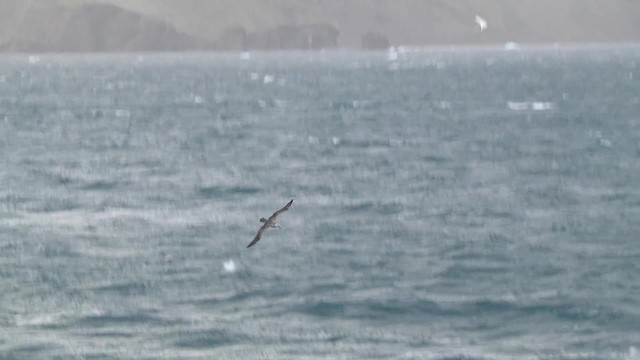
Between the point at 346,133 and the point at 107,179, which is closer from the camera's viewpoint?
the point at 107,179

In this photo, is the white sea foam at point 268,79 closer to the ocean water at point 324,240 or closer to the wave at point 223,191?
the ocean water at point 324,240

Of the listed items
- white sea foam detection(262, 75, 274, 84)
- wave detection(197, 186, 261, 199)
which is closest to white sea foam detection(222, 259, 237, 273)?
wave detection(197, 186, 261, 199)

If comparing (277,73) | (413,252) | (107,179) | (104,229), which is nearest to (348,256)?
(413,252)

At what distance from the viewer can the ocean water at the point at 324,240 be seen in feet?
101

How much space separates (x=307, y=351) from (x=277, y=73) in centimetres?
14249

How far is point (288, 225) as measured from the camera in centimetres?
4375

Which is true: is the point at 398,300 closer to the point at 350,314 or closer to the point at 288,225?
the point at 350,314

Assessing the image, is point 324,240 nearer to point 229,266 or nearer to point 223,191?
point 229,266

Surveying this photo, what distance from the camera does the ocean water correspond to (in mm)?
30906

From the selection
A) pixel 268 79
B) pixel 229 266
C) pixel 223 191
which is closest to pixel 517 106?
pixel 223 191

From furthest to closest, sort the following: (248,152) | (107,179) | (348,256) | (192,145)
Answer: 1. (192,145)
2. (248,152)
3. (107,179)
4. (348,256)

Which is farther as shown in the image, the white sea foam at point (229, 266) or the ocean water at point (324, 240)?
the white sea foam at point (229, 266)

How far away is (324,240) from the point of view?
41281 mm

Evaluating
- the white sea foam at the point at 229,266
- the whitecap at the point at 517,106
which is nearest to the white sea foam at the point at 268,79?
the whitecap at the point at 517,106
